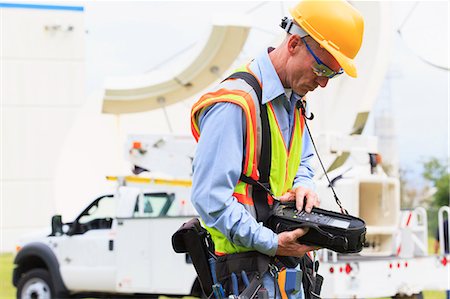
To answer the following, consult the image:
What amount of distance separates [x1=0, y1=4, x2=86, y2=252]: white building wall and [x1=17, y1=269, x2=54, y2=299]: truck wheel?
641 inches

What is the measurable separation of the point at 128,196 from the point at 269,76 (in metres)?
7.50

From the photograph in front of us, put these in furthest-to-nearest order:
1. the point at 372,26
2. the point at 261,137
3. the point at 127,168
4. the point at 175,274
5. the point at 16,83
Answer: the point at 16,83, the point at 127,168, the point at 372,26, the point at 175,274, the point at 261,137

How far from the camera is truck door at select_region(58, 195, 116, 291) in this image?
10977mm

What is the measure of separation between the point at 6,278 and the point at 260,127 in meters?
15.7

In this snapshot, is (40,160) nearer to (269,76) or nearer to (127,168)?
(127,168)

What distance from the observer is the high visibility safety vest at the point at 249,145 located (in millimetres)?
3234

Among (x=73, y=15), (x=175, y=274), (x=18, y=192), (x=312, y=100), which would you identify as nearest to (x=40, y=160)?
(x=18, y=192)

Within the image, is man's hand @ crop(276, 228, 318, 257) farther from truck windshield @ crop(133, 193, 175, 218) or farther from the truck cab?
truck windshield @ crop(133, 193, 175, 218)

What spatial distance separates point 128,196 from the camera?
1067 centimetres

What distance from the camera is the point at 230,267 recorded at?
333 centimetres

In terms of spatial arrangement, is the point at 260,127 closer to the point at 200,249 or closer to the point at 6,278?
the point at 200,249

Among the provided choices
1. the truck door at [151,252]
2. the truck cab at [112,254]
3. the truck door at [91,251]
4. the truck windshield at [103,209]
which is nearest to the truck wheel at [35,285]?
the truck cab at [112,254]

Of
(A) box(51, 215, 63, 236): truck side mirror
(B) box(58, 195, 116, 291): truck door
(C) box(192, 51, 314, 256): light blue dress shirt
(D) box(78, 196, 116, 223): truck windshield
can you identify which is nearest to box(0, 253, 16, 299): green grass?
(B) box(58, 195, 116, 291): truck door

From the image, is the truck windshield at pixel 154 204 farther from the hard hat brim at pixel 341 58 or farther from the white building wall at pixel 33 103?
the white building wall at pixel 33 103
